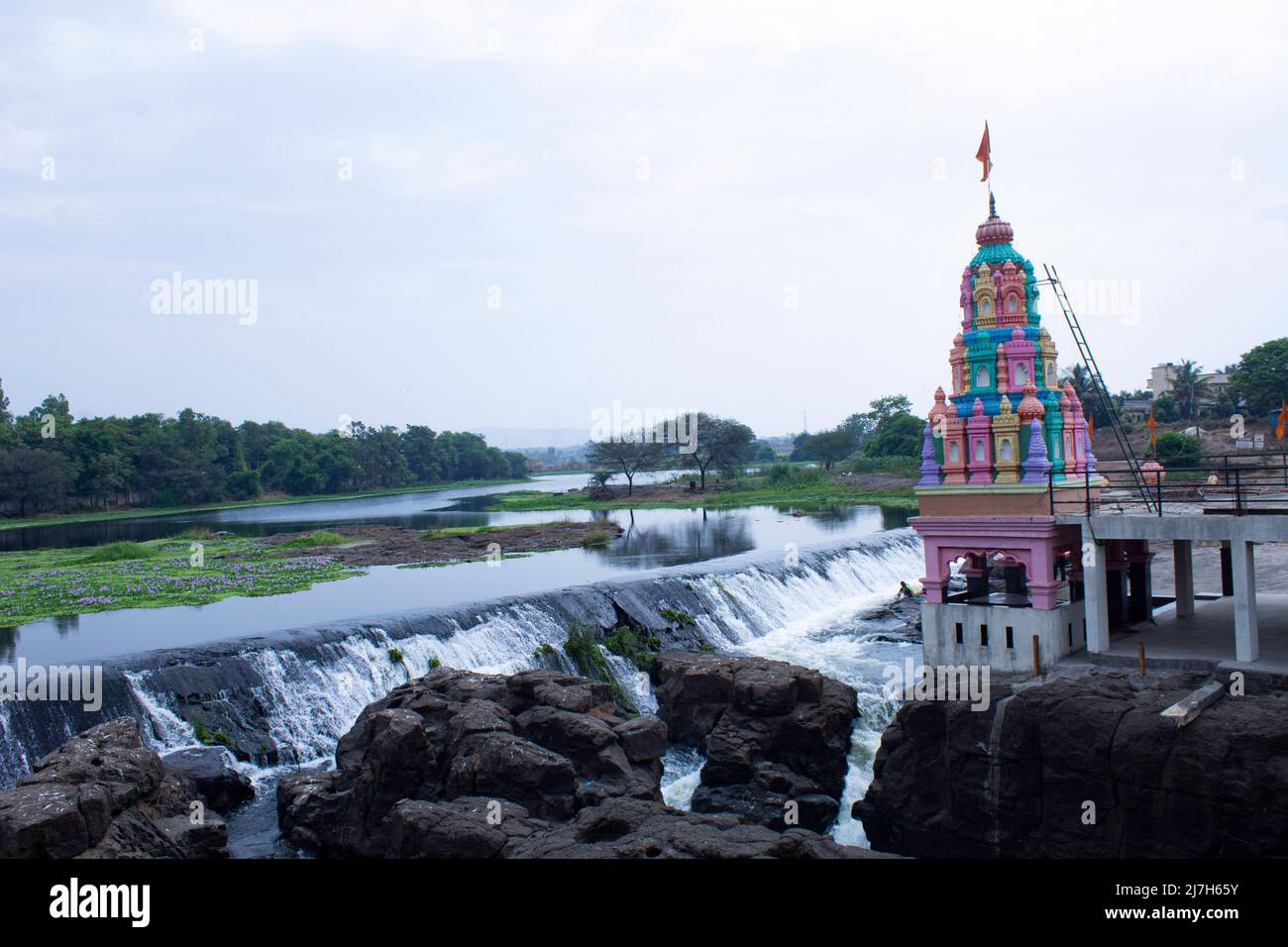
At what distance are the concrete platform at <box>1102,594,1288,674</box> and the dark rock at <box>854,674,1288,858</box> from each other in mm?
1058

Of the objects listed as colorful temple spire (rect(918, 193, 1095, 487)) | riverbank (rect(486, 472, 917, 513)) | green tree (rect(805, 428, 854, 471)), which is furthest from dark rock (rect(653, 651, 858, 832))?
green tree (rect(805, 428, 854, 471))

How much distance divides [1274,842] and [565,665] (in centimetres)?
1514

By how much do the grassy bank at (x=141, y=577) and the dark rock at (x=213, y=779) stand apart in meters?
12.9

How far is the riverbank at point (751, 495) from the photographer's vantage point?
6900cm

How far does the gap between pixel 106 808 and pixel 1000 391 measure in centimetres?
1365

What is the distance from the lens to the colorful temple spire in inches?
585

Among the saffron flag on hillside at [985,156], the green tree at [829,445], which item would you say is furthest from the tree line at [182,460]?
the saffron flag on hillside at [985,156]

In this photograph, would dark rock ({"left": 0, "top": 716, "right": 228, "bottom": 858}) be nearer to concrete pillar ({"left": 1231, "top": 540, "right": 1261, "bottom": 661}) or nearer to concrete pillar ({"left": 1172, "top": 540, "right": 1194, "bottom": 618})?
concrete pillar ({"left": 1231, "top": 540, "right": 1261, "bottom": 661})

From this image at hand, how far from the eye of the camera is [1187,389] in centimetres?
6950

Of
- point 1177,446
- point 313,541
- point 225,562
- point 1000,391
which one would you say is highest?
point 1000,391

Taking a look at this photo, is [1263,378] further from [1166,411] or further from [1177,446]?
[1177,446]

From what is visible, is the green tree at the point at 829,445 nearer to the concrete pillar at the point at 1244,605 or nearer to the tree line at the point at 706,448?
the tree line at the point at 706,448

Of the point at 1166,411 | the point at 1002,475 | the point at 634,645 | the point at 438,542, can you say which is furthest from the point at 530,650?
the point at 1166,411
